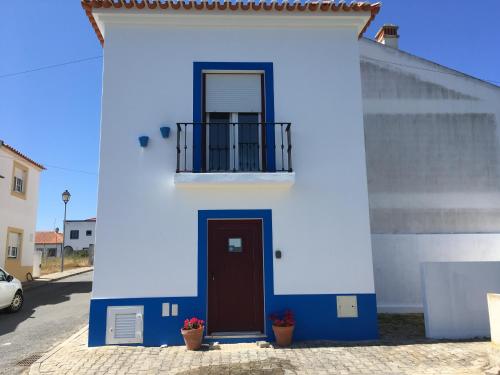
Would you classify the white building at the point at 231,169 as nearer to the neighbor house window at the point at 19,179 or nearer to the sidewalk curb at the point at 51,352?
the sidewalk curb at the point at 51,352

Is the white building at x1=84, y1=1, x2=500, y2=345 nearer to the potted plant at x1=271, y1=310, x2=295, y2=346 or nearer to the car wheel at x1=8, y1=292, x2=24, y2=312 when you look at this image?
the potted plant at x1=271, y1=310, x2=295, y2=346

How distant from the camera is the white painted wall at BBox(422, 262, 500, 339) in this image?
7.06 m

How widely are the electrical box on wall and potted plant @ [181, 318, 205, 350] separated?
2.33 meters

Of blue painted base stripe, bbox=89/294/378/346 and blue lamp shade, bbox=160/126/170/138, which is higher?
blue lamp shade, bbox=160/126/170/138

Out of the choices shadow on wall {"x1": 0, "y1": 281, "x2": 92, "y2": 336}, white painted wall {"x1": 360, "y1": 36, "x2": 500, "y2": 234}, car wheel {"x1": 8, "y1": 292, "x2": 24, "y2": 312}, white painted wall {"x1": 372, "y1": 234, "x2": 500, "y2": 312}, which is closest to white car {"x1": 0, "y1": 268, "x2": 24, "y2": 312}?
car wheel {"x1": 8, "y1": 292, "x2": 24, "y2": 312}

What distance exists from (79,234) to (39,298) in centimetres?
4036

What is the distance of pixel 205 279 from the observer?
23.0ft

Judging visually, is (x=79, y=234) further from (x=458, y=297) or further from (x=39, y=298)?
(x=458, y=297)

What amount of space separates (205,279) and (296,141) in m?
2.91

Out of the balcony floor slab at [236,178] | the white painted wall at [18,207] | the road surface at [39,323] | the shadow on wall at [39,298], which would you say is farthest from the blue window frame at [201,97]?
the white painted wall at [18,207]

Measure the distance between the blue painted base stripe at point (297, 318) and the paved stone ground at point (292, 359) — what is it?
222 millimetres

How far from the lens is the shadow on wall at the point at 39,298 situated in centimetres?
959

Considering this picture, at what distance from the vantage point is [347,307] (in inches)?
278

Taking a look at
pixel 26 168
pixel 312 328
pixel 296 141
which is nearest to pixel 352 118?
pixel 296 141
